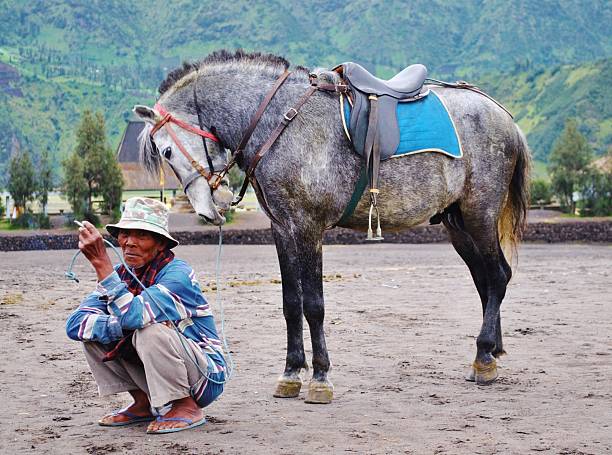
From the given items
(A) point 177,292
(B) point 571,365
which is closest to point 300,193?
(A) point 177,292

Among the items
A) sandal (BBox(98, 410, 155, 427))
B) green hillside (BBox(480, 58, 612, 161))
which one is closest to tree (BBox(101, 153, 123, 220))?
sandal (BBox(98, 410, 155, 427))

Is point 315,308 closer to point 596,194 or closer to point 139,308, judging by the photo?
point 139,308

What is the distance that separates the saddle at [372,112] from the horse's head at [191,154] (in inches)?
37.2

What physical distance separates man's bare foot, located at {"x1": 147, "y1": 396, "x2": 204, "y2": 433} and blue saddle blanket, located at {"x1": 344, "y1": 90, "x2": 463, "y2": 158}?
2381 millimetres

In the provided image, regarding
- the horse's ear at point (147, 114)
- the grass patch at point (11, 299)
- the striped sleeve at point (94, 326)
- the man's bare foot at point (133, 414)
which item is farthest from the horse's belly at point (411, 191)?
the grass patch at point (11, 299)

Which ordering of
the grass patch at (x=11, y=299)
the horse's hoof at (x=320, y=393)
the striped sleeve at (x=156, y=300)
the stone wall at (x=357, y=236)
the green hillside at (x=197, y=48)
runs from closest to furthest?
the striped sleeve at (x=156, y=300) → the horse's hoof at (x=320, y=393) → the grass patch at (x=11, y=299) → the stone wall at (x=357, y=236) → the green hillside at (x=197, y=48)

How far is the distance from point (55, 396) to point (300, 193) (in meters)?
2.26

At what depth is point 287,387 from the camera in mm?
7605

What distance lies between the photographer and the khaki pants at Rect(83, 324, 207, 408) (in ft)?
20.2

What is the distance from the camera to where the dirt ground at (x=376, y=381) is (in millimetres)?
6211

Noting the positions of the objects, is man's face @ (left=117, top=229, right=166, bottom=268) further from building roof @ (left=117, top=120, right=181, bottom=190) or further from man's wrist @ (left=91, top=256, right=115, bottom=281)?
building roof @ (left=117, top=120, right=181, bottom=190)

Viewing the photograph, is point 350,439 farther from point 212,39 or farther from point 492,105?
point 212,39

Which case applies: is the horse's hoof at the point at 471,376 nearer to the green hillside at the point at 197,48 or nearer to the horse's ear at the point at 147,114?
the horse's ear at the point at 147,114

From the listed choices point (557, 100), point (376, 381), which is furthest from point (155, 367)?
point (557, 100)
